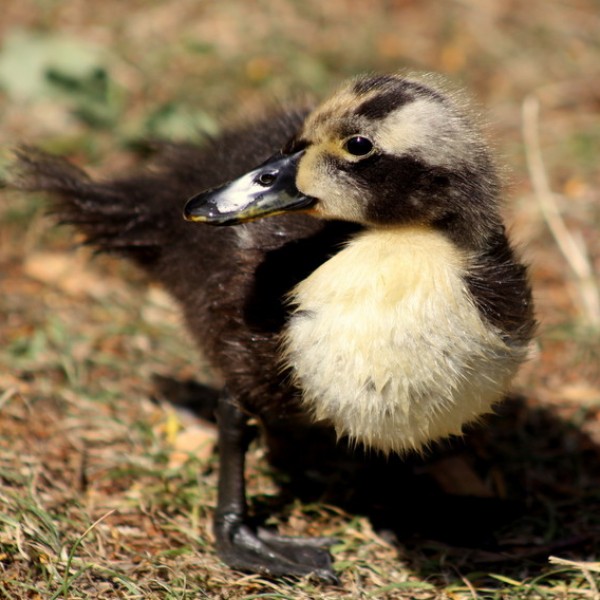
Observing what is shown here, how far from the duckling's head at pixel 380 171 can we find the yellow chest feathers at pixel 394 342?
0.09 meters

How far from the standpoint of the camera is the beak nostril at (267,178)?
269 cm

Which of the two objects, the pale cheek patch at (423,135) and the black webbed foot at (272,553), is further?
the black webbed foot at (272,553)

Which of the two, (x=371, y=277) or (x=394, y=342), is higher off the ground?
(x=371, y=277)

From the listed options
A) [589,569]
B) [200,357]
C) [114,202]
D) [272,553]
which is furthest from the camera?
[200,357]

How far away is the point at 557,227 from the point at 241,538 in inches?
95.4

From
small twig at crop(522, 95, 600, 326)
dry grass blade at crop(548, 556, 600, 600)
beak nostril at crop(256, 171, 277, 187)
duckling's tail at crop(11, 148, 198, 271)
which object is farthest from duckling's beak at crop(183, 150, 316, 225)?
small twig at crop(522, 95, 600, 326)

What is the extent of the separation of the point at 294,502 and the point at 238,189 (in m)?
1.23

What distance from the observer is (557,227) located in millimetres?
4691

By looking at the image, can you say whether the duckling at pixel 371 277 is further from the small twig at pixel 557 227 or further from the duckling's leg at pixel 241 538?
the small twig at pixel 557 227

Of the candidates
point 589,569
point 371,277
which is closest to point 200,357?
point 371,277

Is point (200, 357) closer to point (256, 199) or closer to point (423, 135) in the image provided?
point (256, 199)

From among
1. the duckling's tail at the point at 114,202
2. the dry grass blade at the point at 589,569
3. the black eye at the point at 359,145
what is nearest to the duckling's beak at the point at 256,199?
the black eye at the point at 359,145

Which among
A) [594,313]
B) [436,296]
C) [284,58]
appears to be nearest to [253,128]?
→ [436,296]

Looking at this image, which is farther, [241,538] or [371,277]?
[241,538]
